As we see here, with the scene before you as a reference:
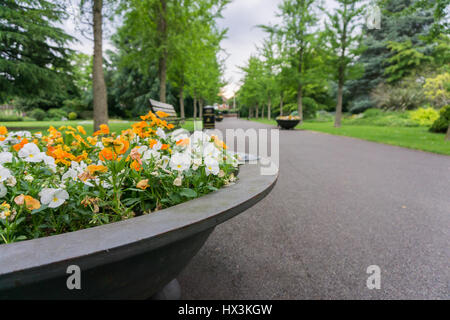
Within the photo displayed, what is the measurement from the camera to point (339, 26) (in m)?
13.8

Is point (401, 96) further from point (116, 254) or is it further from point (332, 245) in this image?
point (116, 254)

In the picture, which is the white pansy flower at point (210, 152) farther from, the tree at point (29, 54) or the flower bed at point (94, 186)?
the tree at point (29, 54)

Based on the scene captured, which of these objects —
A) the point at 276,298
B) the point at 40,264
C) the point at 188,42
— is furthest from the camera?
the point at 188,42

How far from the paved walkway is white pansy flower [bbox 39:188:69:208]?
943 mm

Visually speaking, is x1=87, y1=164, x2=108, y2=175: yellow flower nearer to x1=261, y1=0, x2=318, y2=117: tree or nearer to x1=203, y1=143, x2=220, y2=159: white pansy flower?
x1=203, y1=143, x2=220, y2=159: white pansy flower

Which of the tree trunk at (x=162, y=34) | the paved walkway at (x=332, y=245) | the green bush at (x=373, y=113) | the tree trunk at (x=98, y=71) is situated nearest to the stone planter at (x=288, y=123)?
the tree trunk at (x=162, y=34)

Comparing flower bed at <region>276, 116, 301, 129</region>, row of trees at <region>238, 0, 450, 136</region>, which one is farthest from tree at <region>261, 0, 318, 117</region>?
flower bed at <region>276, 116, 301, 129</region>

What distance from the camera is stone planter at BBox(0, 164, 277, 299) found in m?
0.51

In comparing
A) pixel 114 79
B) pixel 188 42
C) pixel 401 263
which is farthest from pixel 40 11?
pixel 114 79

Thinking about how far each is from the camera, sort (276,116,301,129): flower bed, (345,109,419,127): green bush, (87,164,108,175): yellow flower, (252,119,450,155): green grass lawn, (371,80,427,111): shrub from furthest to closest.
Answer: (371,80,427,111): shrub < (345,109,419,127): green bush < (276,116,301,129): flower bed < (252,119,450,155): green grass lawn < (87,164,108,175): yellow flower

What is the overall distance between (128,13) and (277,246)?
31.4ft

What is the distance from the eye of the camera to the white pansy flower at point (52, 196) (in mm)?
782

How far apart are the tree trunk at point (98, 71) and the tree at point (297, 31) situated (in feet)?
41.6
